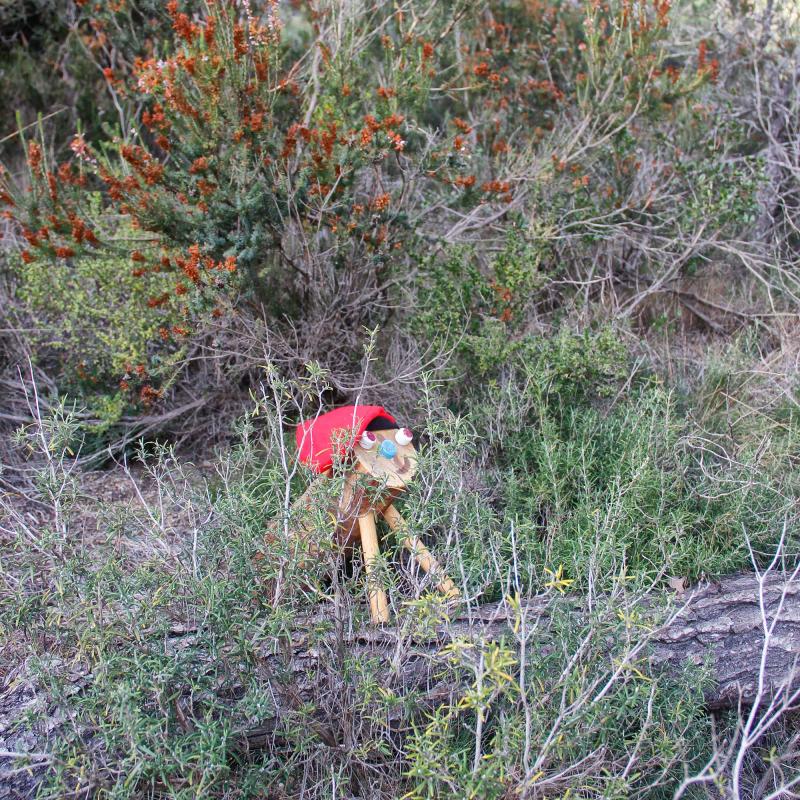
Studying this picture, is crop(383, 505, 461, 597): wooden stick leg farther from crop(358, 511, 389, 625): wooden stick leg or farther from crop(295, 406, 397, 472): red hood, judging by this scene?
crop(295, 406, 397, 472): red hood

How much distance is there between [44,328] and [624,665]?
3.43 meters

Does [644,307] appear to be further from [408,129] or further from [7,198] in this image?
[7,198]

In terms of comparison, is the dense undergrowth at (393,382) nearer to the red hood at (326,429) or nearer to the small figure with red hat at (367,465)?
the small figure with red hat at (367,465)

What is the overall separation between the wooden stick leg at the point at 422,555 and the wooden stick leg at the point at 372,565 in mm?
95

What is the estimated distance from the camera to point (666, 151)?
5.73 meters

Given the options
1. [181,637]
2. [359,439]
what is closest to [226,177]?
[359,439]

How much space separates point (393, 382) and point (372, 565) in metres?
1.70

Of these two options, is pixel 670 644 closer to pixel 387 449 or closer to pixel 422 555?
pixel 422 555

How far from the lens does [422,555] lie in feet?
8.52

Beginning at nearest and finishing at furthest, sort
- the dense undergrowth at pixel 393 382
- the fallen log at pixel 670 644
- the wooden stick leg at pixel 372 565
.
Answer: the dense undergrowth at pixel 393 382 → the fallen log at pixel 670 644 → the wooden stick leg at pixel 372 565

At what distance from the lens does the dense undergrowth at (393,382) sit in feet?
7.14

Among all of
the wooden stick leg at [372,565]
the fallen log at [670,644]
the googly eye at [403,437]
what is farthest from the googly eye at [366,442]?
the fallen log at [670,644]

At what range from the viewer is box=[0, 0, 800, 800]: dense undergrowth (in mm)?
2176

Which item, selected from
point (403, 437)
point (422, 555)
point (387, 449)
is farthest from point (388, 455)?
point (422, 555)
